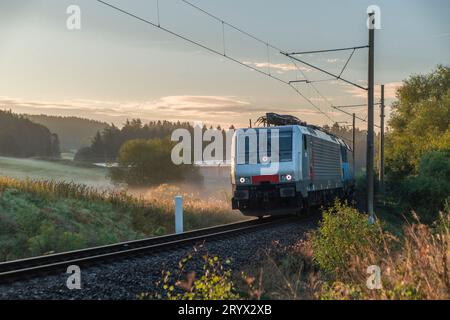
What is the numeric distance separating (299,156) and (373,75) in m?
3.53

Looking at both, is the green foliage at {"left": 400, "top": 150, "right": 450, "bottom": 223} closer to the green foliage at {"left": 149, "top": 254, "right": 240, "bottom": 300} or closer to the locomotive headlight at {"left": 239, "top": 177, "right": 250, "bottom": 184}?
the locomotive headlight at {"left": 239, "top": 177, "right": 250, "bottom": 184}

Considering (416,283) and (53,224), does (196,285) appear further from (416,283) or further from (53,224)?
(53,224)

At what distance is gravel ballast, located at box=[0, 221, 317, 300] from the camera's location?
8164mm

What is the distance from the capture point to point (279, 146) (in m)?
20.1

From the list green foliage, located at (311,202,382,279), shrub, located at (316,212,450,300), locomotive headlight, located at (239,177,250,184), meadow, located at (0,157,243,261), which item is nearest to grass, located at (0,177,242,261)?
meadow, located at (0,157,243,261)

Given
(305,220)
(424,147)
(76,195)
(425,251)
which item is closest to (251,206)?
(305,220)

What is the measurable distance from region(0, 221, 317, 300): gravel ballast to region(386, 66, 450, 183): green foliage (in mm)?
39705

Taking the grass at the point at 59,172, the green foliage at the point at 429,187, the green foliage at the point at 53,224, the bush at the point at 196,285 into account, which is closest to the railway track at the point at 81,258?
the bush at the point at 196,285

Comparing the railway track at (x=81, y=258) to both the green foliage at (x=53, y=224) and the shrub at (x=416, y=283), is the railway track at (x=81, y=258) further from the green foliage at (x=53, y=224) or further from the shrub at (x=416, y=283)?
the shrub at (x=416, y=283)

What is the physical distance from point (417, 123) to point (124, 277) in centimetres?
5768

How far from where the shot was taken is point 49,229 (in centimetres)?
1362

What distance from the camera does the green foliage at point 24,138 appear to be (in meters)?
103

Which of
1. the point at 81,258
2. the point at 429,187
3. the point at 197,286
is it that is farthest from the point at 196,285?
the point at 429,187
